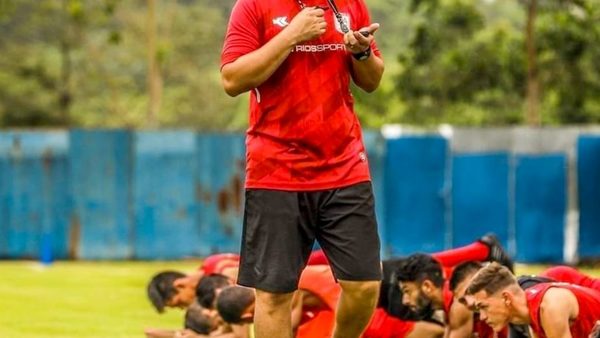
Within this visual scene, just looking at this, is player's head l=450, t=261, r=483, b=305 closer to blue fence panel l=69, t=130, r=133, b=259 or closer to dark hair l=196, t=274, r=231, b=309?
dark hair l=196, t=274, r=231, b=309

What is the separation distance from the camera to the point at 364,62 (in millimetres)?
6449

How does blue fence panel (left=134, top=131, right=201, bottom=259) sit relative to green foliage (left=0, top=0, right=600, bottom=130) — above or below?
below

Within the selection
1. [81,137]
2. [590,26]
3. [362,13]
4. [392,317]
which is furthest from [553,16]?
[362,13]

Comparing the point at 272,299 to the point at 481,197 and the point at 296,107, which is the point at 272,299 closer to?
the point at 296,107

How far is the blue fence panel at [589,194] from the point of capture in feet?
70.8

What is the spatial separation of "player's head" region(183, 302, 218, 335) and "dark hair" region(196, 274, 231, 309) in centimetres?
5

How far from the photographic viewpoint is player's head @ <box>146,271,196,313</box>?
10.8m

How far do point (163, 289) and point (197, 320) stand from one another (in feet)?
2.41

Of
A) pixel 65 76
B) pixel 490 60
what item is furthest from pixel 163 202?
pixel 65 76

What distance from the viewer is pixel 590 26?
2828 centimetres

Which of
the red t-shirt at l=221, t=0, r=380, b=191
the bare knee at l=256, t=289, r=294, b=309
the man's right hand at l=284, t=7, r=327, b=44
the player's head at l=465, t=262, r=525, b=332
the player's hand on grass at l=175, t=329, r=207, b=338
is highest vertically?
the man's right hand at l=284, t=7, r=327, b=44

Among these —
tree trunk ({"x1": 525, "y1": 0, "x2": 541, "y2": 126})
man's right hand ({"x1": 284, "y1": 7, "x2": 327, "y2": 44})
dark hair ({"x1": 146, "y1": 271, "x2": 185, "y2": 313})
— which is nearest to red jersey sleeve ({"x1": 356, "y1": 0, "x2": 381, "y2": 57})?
man's right hand ({"x1": 284, "y1": 7, "x2": 327, "y2": 44})

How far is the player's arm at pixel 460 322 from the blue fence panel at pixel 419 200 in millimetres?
12746

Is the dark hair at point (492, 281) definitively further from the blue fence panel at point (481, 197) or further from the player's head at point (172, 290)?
the blue fence panel at point (481, 197)
